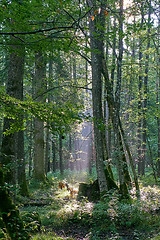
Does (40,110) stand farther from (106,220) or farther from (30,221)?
(106,220)

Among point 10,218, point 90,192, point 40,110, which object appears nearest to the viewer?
point 10,218

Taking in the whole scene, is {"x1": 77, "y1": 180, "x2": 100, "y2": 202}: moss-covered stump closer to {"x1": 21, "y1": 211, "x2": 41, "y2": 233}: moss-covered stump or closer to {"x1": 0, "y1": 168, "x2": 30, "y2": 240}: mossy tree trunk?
{"x1": 21, "y1": 211, "x2": 41, "y2": 233}: moss-covered stump

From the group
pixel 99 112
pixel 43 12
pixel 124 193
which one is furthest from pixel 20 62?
pixel 124 193

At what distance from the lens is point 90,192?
34.0 feet

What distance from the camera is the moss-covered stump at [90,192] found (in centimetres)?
993

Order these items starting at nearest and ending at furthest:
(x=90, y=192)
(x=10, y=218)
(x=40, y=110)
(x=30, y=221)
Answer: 1. (x=10, y=218)
2. (x=40, y=110)
3. (x=30, y=221)
4. (x=90, y=192)

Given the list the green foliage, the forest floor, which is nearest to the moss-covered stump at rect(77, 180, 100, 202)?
the forest floor

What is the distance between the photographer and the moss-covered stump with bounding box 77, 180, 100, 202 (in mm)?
9927

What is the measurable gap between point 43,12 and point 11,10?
3.13ft

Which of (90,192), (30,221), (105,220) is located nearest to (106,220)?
(105,220)

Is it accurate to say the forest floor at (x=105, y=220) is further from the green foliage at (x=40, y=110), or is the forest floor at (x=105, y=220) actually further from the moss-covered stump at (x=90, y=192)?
the green foliage at (x=40, y=110)

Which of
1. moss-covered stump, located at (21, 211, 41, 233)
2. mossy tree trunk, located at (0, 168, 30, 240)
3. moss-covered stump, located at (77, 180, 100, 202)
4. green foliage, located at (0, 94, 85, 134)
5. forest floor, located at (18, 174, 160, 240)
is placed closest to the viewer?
mossy tree trunk, located at (0, 168, 30, 240)

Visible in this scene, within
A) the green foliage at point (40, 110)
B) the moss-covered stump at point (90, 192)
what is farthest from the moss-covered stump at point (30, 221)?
the moss-covered stump at point (90, 192)

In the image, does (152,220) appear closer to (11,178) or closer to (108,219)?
(108,219)
